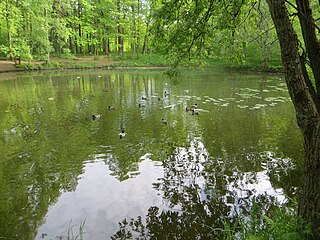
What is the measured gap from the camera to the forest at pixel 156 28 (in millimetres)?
5262

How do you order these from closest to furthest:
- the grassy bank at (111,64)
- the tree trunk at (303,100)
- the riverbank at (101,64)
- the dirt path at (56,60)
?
the tree trunk at (303,100)
the dirt path at (56,60)
the riverbank at (101,64)
the grassy bank at (111,64)

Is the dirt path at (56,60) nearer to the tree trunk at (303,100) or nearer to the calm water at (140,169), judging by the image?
the calm water at (140,169)

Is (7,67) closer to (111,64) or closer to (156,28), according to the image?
(111,64)

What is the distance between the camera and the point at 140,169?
7020 millimetres

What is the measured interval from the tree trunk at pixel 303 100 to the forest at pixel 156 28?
1.17 m

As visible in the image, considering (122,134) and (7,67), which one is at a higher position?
(7,67)

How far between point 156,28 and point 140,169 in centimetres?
346

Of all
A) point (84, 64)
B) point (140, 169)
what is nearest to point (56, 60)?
point (84, 64)

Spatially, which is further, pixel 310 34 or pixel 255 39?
pixel 255 39

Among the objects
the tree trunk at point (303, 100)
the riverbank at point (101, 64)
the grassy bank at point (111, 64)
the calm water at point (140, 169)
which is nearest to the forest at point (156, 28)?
the grassy bank at point (111, 64)

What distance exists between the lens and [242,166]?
704 centimetres

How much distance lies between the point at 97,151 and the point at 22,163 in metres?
1.99

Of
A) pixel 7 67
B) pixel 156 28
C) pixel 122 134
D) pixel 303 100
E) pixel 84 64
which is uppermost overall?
pixel 156 28

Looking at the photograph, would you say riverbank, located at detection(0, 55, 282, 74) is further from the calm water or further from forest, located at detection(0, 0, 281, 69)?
the calm water
